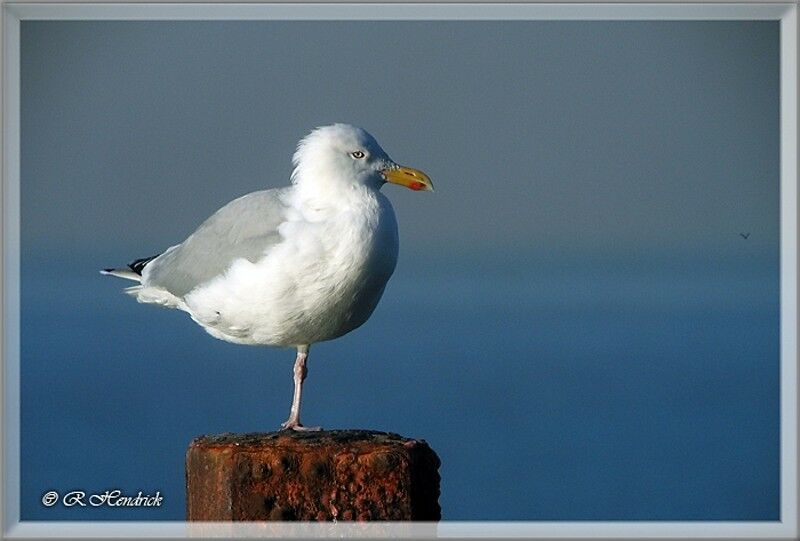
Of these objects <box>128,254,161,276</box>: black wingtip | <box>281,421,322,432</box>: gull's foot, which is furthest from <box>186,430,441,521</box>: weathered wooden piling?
<box>128,254,161,276</box>: black wingtip

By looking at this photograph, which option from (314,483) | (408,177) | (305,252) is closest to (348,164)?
(408,177)

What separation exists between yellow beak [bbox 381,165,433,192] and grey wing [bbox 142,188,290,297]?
534mm

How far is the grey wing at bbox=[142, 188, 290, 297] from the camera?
5.18 metres

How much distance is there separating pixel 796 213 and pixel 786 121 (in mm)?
482

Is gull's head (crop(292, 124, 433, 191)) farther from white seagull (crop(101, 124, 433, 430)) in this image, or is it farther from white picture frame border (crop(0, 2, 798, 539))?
white picture frame border (crop(0, 2, 798, 539))

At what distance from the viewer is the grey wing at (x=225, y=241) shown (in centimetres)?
518

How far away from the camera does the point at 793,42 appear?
17.8ft

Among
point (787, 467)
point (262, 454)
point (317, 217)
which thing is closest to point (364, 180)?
point (317, 217)

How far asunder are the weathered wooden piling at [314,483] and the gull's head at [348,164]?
1475 mm

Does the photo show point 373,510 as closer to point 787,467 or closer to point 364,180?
point 364,180

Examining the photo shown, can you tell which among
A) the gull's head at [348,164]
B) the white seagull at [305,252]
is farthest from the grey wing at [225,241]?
the gull's head at [348,164]

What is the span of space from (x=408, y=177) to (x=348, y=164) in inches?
11.8

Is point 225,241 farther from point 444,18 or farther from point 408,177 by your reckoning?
point 444,18

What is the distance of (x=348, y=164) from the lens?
5.27 m
